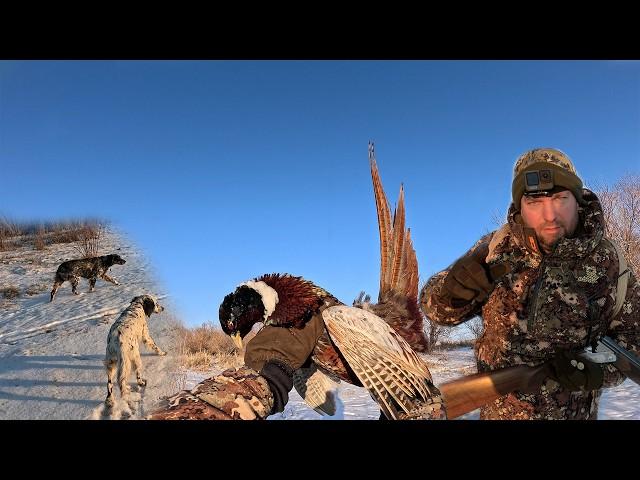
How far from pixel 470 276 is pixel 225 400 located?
1192 millimetres

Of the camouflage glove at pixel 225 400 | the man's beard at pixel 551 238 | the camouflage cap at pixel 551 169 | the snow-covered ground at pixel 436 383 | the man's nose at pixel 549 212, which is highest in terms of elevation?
Answer: the camouflage cap at pixel 551 169

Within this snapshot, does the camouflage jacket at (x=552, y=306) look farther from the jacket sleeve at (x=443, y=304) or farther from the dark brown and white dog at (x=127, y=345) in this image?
the dark brown and white dog at (x=127, y=345)

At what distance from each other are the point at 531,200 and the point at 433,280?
554mm

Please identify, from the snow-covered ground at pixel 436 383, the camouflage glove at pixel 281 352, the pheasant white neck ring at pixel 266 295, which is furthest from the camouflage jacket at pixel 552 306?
the pheasant white neck ring at pixel 266 295

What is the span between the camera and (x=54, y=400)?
190 inches

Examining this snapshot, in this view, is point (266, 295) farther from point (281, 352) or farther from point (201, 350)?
point (201, 350)

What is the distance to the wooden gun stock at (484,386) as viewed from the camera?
1641 mm

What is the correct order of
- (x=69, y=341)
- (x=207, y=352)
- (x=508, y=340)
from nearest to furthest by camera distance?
(x=508, y=340), (x=207, y=352), (x=69, y=341)

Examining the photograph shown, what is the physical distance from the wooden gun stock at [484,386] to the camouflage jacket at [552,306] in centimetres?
Answer: 9

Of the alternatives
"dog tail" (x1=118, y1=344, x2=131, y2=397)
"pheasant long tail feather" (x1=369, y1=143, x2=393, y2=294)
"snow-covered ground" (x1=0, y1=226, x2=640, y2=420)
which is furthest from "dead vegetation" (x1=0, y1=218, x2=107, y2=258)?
"pheasant long tail feather" (x1=369, y1=143, x2=393, y2=294)

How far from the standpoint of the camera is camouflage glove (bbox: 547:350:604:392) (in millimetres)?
1676

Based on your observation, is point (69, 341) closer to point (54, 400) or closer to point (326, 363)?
point (54, 400)

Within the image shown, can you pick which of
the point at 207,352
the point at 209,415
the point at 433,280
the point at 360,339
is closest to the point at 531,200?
the point at 433,280

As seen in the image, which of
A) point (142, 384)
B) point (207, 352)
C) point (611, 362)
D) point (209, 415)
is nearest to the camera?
point (209, 415)
